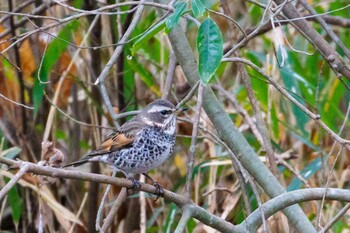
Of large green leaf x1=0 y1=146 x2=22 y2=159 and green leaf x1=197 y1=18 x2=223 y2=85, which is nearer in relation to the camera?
green leaf x1=197 y1=18 x2=223 y2=85

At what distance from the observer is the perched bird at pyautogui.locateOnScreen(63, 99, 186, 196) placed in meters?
4.16

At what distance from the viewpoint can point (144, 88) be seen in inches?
231

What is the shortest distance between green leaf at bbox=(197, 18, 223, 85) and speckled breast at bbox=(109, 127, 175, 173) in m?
1.42

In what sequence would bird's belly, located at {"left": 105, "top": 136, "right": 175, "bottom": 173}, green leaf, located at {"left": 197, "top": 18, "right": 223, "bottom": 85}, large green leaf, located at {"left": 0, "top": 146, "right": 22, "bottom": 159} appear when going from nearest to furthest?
green leaf, located at {"left": 197, "top": 18, "right": 223, "bottom": 85} → bird's belly, located at {"left": 105, "top": 136, "right": 175, "bottom": 173} → large green leaf, located at {"left": 0, "top": 146, "right": 22, "bottom": 159}

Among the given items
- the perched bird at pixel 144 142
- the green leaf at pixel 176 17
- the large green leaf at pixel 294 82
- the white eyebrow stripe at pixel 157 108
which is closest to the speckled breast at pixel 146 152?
the perched bird at pixel 144 142

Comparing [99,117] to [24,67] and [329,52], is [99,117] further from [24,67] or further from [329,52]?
[329,52]

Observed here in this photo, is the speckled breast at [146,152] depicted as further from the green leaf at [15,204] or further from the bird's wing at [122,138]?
the green leaf at [15,204]

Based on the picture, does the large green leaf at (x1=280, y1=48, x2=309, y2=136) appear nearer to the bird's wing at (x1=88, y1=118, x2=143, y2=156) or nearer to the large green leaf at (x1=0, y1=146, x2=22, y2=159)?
the bird's wing at (x1=88, y1=118, x2=143, y2=156)

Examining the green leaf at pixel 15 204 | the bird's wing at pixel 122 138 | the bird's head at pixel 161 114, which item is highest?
the bird's head at pixel 161 114

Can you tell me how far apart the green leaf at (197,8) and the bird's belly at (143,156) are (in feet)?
4.62

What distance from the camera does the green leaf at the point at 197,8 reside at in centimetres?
283

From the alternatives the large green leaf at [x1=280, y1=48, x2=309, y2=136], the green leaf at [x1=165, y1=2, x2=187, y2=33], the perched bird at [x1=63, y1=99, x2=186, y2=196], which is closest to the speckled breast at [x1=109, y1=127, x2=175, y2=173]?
the perched bird at [x1=63, y1=99, x2=186, y2=196]

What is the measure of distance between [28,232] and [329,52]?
8.67 feet

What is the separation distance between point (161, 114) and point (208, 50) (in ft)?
4.85
